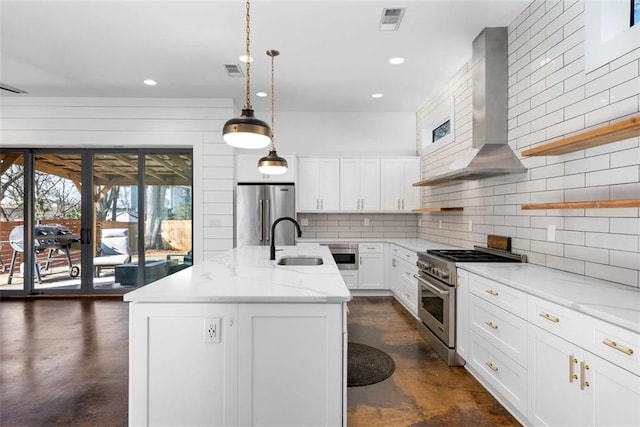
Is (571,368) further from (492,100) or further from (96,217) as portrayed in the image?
(96,217)

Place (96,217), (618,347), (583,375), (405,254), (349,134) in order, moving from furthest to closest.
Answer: (349,134) < (96,217) < (405,254) < (583,375) < (618,347)

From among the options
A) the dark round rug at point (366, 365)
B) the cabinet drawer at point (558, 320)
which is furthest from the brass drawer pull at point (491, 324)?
the dark round rug at point (366, 365)

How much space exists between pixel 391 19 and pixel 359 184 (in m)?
2.76

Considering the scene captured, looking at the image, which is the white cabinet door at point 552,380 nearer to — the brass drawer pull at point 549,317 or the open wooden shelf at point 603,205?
the brass drawer pull at point 549,317

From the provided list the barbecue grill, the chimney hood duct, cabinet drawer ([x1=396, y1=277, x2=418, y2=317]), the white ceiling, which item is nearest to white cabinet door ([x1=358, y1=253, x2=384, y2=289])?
cabinet drawer ([x1=396, y1=277, x2=418, y2=317])

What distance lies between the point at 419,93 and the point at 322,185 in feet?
6.57

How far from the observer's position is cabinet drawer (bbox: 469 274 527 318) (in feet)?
6.55

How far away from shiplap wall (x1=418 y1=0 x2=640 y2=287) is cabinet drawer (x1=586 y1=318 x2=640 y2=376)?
686 millimetres

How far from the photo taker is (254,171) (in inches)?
203

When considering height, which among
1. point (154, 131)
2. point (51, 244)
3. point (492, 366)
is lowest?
point (492, 366)

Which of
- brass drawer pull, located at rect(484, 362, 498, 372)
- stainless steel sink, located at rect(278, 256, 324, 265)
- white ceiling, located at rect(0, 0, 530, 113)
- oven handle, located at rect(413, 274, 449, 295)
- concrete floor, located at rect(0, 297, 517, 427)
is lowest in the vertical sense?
concrete floor, located at rect(0, 297, 517, 427)

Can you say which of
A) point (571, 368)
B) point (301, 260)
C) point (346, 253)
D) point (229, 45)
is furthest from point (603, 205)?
point (346, 253)

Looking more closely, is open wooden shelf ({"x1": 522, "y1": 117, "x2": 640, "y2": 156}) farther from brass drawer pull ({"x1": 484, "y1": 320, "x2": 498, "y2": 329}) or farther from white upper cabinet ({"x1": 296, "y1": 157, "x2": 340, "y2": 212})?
white upper cabinet ({"x1": 296, "y1": 157, "x2": 340, "y2": 212})

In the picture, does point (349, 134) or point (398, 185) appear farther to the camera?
point (349, 134)
